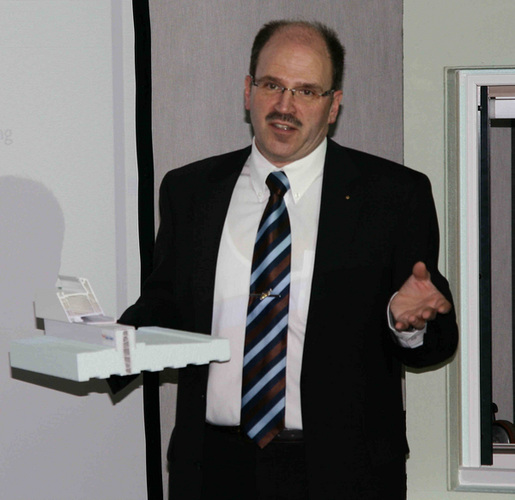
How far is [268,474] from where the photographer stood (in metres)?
1.99

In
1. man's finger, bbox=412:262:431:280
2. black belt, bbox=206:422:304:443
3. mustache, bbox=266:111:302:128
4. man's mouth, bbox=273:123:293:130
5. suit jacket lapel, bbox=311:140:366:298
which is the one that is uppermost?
mustache, bbox=266:111:302:128

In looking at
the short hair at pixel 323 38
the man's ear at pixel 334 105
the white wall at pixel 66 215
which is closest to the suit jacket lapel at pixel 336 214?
the man's ear at pixel 334 105

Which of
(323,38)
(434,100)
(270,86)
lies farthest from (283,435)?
(434,100)

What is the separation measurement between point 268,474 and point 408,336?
0.47 metres

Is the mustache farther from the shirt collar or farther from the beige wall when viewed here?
the beige wall

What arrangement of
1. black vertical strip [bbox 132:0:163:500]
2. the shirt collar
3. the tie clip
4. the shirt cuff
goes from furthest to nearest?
black vertical strip [bbox 132:0:163:500] → the shirt collar → the tie clip → the shirt cuff

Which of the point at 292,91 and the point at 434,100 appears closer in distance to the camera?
the point at 292,91

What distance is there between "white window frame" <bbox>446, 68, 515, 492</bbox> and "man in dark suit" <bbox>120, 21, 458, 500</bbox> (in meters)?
0.58

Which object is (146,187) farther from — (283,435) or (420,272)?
(420,272)

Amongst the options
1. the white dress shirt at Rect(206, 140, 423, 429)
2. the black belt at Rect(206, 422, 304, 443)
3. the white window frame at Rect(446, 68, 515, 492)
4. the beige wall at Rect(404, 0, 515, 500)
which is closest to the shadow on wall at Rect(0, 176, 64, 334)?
the white dress shirt at Rect(206, 140, 423, 429)

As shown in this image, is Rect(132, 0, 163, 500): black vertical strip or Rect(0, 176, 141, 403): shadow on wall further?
Rect(132, 0, 163, 500): black vertical strip

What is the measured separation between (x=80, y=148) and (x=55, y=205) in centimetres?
18

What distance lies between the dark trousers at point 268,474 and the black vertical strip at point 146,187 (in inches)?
23.2

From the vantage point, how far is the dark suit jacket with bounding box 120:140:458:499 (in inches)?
79.0
